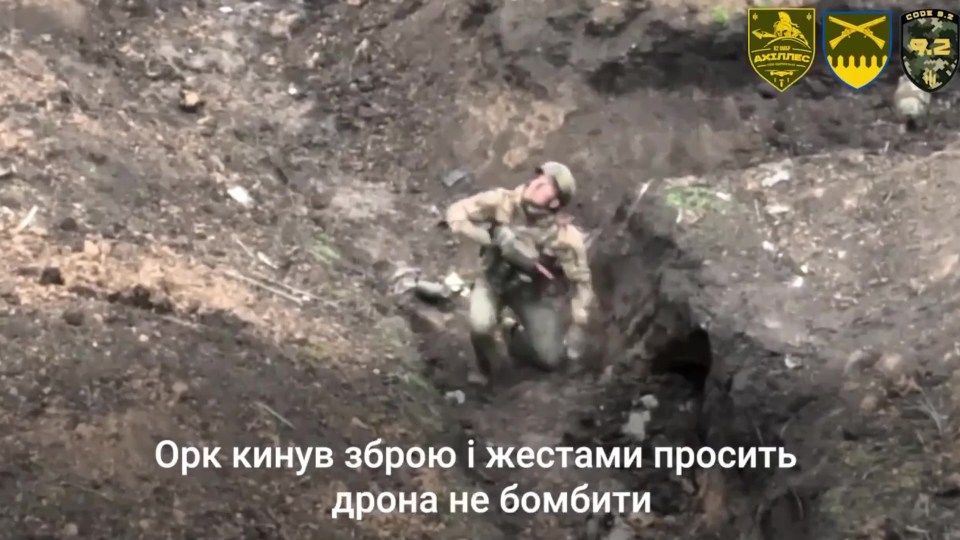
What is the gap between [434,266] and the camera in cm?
316

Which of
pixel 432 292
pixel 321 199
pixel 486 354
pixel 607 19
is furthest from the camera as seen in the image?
pixel 607 19

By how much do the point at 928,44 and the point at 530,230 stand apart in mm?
1405

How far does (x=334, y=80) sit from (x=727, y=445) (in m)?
2.20

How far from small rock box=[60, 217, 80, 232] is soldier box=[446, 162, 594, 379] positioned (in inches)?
37.7

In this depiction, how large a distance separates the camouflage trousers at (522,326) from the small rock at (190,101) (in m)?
1.37

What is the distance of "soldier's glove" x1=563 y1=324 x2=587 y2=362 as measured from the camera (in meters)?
2.72

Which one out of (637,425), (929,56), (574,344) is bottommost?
(637,425)

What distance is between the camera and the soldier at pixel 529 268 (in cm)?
251

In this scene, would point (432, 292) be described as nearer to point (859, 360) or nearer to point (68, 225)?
point (68, 225)

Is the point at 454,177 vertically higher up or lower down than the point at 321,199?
higher up

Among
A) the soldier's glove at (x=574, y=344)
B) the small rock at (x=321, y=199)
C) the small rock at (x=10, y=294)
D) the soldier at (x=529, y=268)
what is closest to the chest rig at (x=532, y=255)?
the soldier at (x=529, y=268)

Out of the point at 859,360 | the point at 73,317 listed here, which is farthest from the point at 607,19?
the point at 73,317

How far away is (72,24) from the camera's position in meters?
3.42

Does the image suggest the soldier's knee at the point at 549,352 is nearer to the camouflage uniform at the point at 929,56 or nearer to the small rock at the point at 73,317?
the small rock at the point at 73,317
